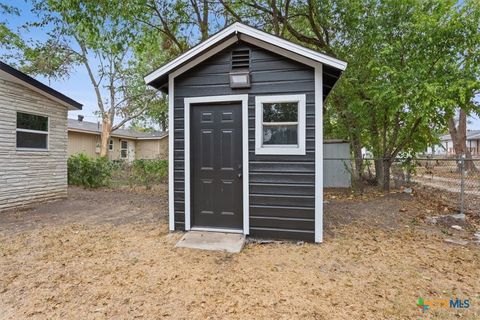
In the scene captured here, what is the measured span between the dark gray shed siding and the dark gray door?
9.8 inches

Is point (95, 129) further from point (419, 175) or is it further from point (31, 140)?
point (419, 175)

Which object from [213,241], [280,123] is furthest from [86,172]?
[280,123]

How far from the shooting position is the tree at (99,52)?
709 centimetres

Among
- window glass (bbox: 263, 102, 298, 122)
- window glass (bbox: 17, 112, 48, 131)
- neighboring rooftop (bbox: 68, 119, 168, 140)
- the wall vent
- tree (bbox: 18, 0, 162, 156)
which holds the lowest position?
window glass (bbox: 263, 102, 298, 122)

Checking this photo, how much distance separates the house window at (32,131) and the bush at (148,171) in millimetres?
3730

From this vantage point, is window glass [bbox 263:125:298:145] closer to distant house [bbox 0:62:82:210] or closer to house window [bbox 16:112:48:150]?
distant house [bbox 0:62:82:210]

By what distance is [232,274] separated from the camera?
10.8 feet

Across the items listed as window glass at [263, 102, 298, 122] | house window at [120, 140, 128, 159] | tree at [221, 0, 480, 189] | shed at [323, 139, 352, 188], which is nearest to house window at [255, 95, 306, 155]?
window glass at [263, 102, 298, 122]

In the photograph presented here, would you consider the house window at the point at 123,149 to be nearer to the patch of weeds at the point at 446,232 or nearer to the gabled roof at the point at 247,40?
the gabled roof at the point at 247,40

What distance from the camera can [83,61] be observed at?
15414 millimetres

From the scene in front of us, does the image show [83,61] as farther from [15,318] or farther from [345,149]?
[15,318]

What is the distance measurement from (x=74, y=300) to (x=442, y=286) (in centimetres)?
389

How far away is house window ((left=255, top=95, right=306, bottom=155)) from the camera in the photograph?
4.30m

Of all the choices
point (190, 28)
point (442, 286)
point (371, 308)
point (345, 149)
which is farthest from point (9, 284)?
point (345, 149)
